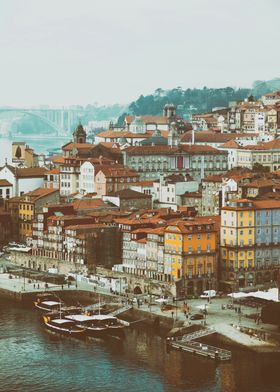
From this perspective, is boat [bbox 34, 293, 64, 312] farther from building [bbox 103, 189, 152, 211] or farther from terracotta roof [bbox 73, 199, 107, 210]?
building [bbox 103, 189, 152, 211]

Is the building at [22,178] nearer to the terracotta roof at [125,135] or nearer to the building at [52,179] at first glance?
the building at [52,179]

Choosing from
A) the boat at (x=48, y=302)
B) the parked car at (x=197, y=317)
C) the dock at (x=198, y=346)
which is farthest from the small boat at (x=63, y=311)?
the dock at (x=198, y=346)

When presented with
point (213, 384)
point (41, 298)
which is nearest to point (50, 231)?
point (41, 298)

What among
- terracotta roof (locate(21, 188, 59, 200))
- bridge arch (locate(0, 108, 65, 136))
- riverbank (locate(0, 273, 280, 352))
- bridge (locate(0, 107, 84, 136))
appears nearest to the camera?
riverbank (locate(0, 273, 280, 352))

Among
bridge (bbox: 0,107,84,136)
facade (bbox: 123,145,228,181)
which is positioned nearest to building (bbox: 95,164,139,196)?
facade (bbox: 123,145,228,181)

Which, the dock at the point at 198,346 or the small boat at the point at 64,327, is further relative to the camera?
the small boat at the point at 64,327

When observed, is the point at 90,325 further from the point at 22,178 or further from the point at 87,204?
the point at 22,178

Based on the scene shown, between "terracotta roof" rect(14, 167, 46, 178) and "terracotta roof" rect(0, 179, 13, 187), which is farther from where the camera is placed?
"terracotta roof" rect(14, 167, 46, 178)
